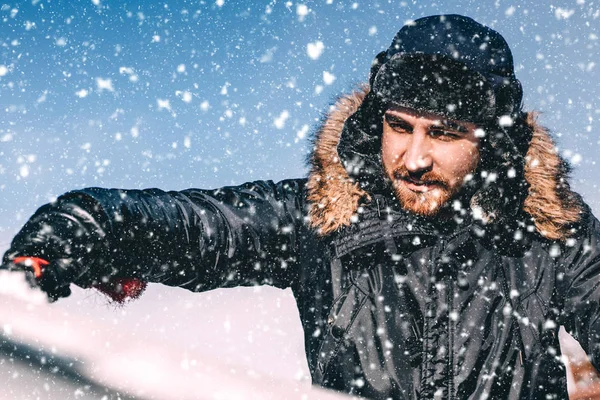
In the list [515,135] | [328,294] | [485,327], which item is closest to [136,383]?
[328,294]

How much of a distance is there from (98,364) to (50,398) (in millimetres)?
104

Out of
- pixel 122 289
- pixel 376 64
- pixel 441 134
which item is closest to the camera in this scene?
pixel 122 289

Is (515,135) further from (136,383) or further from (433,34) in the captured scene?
(136,383)

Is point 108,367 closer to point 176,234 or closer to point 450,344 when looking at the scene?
point 176,234

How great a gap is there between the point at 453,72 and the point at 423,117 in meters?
0.28

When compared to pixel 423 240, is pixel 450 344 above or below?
below

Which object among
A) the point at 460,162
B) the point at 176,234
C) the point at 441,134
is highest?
the point at 441,134

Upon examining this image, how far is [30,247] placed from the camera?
161 centimetres

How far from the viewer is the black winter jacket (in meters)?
2.28

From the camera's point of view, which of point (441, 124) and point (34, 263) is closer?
point (34, 263)

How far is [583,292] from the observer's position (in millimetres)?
2322

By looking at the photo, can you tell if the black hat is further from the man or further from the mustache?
the mustache

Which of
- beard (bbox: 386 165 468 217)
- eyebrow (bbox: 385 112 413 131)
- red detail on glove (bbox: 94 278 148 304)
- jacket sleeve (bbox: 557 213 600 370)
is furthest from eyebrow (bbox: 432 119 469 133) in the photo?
red detail on glove (bbox: 94 278 148 304)

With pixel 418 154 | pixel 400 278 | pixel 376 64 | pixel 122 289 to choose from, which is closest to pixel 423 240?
pixel 400 278
